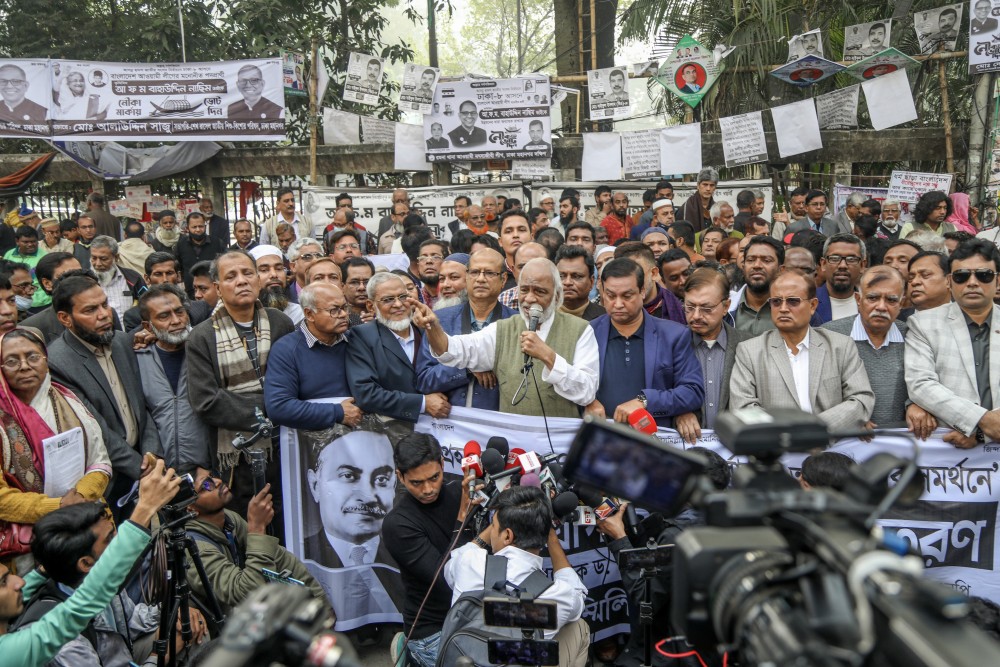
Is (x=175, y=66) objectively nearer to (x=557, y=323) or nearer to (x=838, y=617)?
(x=557, y=323)

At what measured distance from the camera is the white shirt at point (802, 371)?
418 cm

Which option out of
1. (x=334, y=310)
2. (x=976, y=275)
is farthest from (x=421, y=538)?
(x=976, y=275)

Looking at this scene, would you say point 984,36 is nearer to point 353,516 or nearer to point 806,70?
point 806,70

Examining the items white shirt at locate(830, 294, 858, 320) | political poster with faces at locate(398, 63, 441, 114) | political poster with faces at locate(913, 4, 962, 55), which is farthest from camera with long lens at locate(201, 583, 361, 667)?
political poster with faces at locate(913, 4, 962, 55)

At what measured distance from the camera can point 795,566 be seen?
1452 mm

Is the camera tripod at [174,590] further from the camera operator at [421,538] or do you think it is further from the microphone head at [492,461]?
the microphone head at [492,461]

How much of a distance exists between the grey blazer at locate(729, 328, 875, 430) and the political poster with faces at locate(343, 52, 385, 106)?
10073 millimetres

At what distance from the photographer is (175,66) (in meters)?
11.9

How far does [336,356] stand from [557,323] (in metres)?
1.22

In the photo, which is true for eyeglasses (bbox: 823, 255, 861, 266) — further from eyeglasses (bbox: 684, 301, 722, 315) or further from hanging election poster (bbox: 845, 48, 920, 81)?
hanging election poster (bbox: 845, 48, 920, 81)

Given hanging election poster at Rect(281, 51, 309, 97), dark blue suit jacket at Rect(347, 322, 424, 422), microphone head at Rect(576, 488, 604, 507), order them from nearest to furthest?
microphone head at Rect(576, 488, 604, 507) → dark blue suit jacket at Rect(347, 322, 424, 422) → hanging election poster at Rect(281, 51, 309, 97)

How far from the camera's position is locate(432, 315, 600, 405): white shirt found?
165 inches

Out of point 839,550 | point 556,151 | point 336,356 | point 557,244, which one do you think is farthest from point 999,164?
point 839,550

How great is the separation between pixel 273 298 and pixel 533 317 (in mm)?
2342
